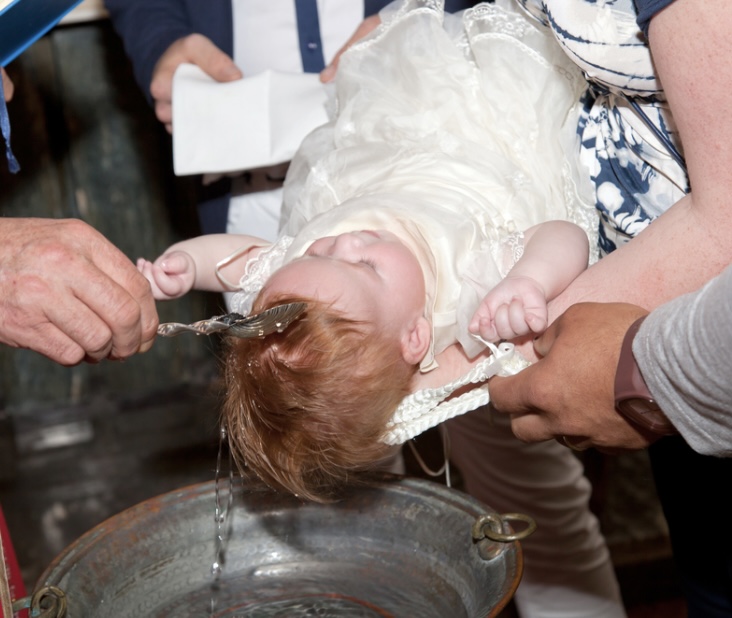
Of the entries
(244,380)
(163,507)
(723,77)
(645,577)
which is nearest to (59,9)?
(244,380)

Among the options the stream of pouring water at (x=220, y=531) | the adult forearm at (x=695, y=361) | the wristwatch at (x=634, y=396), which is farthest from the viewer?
the stream of pouring water at (x=220, y=531)

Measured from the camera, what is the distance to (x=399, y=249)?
138 cm

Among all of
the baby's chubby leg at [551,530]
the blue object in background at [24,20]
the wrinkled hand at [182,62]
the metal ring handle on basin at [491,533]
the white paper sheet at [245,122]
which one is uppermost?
the blue object in background at [24,20]

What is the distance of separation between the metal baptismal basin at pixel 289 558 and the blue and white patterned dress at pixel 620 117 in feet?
1.50

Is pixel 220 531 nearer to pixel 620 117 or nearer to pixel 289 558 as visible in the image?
pixel 289 558

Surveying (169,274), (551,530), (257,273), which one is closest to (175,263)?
(169,274)

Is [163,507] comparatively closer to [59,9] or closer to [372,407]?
[372,407]

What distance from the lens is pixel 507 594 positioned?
3.28 ft

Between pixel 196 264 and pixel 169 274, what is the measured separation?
0.05m

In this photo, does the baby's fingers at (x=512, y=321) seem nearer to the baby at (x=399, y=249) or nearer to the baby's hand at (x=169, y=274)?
the baby at (x=399, y=249)

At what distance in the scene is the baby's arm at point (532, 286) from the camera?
1223 mm

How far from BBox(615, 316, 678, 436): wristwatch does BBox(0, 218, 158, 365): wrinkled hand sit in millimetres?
552

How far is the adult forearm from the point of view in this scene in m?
0.85

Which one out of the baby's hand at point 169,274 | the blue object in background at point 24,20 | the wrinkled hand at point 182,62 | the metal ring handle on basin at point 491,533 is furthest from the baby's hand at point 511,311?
the wrinkled hand at point 182,62
